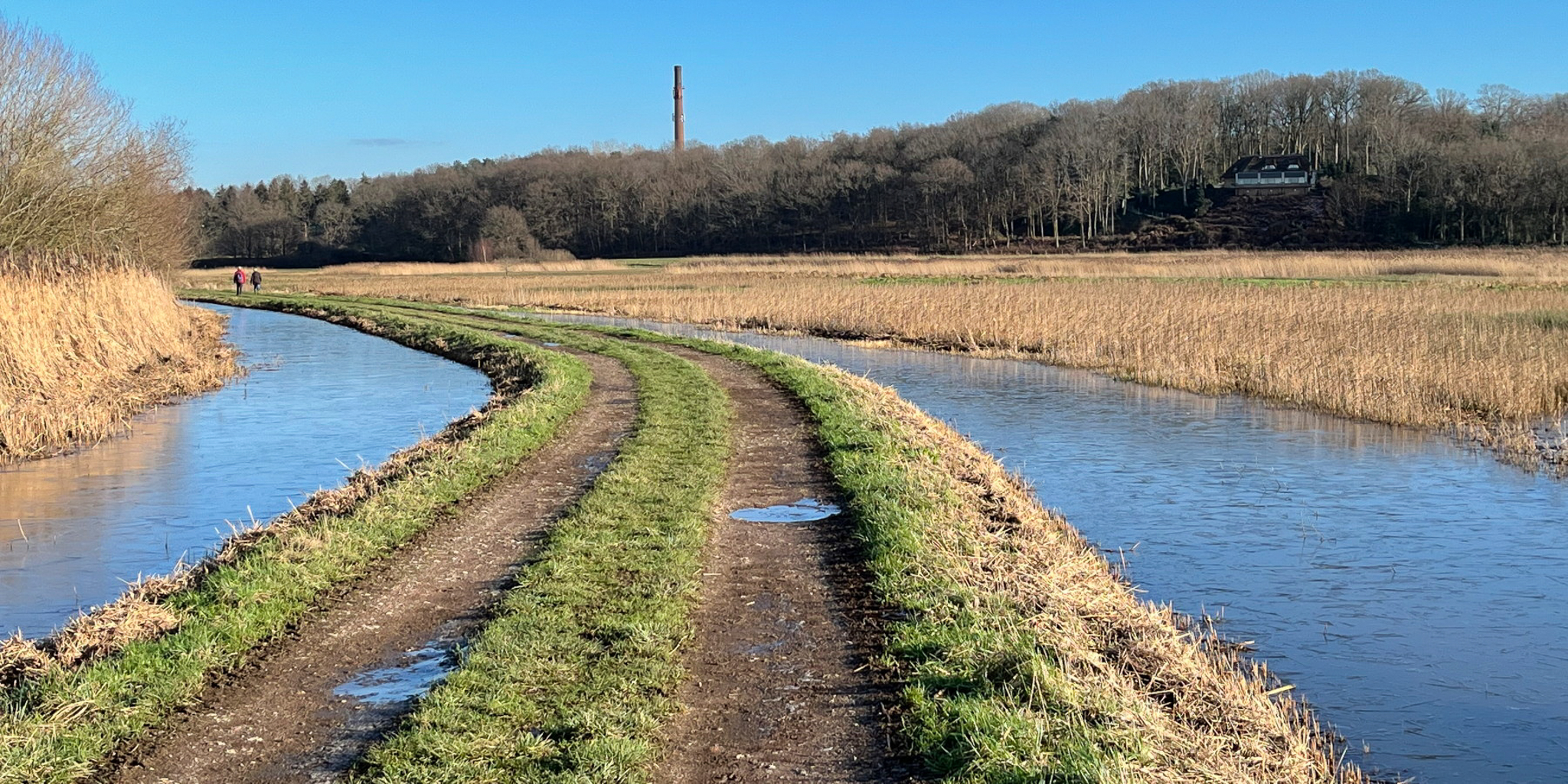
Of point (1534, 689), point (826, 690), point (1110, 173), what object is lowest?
point (1534, 689)

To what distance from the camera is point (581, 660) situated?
248 inches

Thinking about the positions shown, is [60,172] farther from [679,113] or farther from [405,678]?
[679,113]

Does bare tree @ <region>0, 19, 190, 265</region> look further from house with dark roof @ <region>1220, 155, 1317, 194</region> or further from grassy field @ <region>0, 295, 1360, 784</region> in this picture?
house with dark roof @ <region>1220, 155, 1317, 194</region>

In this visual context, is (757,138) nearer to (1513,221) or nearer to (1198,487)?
(1513,221)

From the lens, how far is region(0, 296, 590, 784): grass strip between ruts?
17.4ft

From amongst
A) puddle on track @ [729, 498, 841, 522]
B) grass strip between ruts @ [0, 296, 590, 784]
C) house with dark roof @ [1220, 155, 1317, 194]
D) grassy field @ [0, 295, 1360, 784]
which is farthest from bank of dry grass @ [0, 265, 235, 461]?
house with dark roof @ [1220, 155, 1317, 194]

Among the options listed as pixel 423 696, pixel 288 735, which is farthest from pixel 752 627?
pixel 288 735

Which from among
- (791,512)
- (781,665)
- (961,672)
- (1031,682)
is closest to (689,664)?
(781,665)

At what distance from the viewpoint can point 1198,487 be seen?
498 inches

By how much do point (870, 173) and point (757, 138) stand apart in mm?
36163

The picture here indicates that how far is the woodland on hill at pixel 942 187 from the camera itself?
10631cm

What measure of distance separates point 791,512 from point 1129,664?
389 cm

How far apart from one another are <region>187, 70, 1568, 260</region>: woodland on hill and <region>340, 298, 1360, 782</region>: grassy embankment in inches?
3545

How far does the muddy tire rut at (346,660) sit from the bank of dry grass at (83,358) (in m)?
7.92
